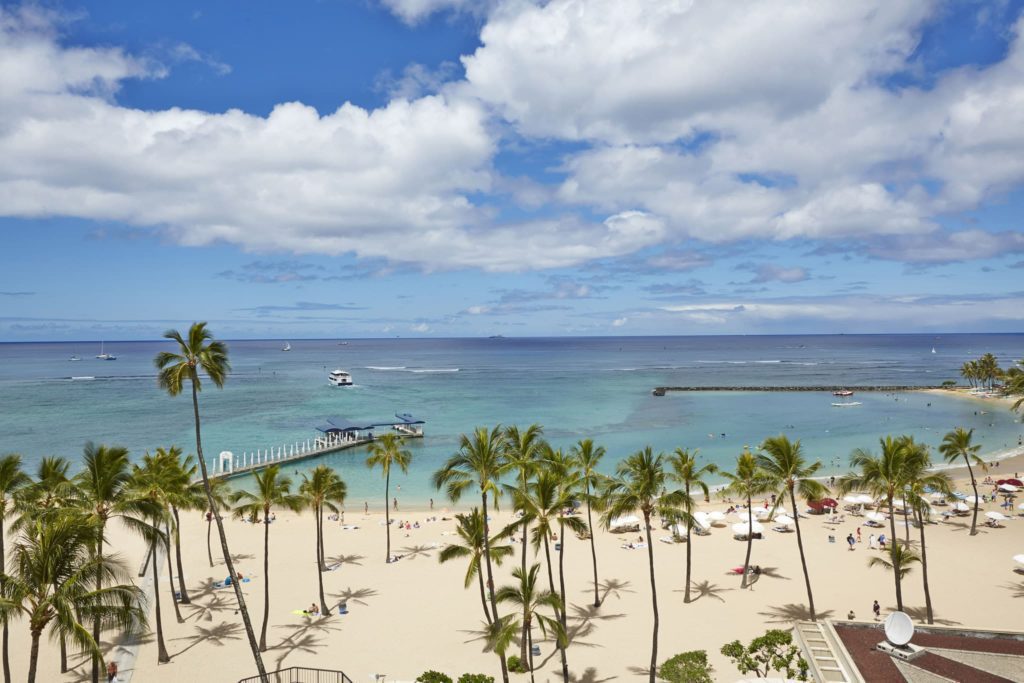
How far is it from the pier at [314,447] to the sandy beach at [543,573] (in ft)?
79.9

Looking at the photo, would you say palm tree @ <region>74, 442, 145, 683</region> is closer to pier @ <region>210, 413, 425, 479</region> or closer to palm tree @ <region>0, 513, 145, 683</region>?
palm tree @ <region>0, 513, 145, 683</region>

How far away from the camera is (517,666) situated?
25.6 meters

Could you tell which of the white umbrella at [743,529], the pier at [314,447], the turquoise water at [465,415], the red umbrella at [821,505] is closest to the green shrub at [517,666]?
the white umbrella at [743,529]

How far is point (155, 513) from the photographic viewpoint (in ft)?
68.2

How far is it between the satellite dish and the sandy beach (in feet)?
21.0

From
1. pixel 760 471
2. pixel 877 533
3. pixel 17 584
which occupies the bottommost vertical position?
pixel 877 533

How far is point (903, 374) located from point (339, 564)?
192m

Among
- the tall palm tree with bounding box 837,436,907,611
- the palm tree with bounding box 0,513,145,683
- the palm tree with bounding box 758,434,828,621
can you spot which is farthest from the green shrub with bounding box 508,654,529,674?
the tall palm tree with bounding box 837,436,907,611

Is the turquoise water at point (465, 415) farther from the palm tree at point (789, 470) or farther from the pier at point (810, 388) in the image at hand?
the palm tree at point (789, 470)

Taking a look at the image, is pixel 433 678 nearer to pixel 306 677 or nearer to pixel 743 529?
pixel 306 677

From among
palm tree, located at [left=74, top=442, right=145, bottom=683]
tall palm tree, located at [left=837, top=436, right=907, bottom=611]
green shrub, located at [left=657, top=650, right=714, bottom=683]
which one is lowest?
green shrub, located at [left=657, top=650, right=714, bottom=683]

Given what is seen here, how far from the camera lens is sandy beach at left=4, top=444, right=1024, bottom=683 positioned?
26.8 metres

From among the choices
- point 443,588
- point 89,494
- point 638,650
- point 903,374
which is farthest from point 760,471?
point 903,374

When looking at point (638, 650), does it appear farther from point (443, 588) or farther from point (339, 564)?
point (339, 564)
